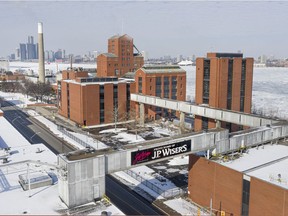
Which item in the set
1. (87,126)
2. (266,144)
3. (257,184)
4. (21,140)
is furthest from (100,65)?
(257,184)

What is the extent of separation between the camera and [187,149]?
29.4m

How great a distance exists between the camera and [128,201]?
32906 millimetres

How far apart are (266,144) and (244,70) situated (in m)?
25.6

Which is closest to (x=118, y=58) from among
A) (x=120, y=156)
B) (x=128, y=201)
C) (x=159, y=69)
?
(x=159, y=69)

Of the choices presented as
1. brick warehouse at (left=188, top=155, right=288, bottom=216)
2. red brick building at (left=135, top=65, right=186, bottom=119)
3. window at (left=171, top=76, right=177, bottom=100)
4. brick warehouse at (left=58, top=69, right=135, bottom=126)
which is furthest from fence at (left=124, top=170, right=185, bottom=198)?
window at (left=171, top=76, right=177, bottom=100)

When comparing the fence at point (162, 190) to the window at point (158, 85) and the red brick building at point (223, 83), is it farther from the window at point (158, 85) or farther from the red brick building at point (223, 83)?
the window at point (158, 85)

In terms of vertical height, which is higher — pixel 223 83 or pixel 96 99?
pixel 223 83

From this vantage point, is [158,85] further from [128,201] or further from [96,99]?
[128,201]

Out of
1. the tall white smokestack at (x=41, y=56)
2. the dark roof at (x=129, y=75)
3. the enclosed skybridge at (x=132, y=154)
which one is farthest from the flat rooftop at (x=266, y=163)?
the tall white smokestack at (x=41, y=56)

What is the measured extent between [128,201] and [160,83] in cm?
4587

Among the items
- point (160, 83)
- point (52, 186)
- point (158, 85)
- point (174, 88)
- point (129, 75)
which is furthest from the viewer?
point (129, 75)

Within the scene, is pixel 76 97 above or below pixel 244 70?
below

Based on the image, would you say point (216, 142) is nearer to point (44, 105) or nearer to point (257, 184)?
point (257, 184)

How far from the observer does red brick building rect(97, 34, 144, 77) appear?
91.8 m
